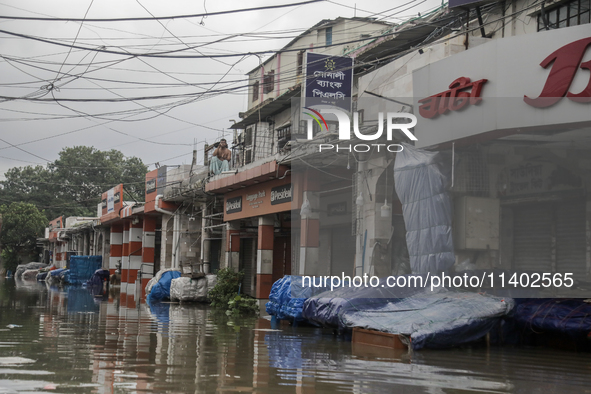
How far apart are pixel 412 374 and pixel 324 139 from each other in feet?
29.8

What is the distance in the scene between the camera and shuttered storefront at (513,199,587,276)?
13.1 metres

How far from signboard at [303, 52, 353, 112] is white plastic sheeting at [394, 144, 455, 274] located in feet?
15.9

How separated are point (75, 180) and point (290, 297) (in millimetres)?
66600

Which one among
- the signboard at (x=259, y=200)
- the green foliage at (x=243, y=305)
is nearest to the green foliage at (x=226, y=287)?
the green foliage at (x=243, y=305)

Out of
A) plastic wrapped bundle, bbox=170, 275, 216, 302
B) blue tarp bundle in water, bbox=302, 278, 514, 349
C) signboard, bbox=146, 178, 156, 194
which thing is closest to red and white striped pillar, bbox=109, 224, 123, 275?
signboard, bbox=146, 178, 156, 194

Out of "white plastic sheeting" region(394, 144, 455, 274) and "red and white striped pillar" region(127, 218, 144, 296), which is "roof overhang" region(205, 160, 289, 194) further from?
"red and white striped pillar" region(127, 218, 144, 296)

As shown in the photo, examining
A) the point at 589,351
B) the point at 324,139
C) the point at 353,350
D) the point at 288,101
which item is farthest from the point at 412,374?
the point at 288,101

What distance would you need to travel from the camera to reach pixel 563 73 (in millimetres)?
11102

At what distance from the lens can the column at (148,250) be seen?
3306cm

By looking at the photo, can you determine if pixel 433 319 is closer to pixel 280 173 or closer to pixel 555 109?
pixel 555 109

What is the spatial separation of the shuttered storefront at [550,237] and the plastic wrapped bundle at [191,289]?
12.5 m

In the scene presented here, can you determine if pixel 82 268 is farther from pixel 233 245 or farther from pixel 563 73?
pixel 563 73

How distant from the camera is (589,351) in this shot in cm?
1014

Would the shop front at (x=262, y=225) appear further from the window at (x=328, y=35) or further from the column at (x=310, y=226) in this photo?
the window at (x=328, y=35)
